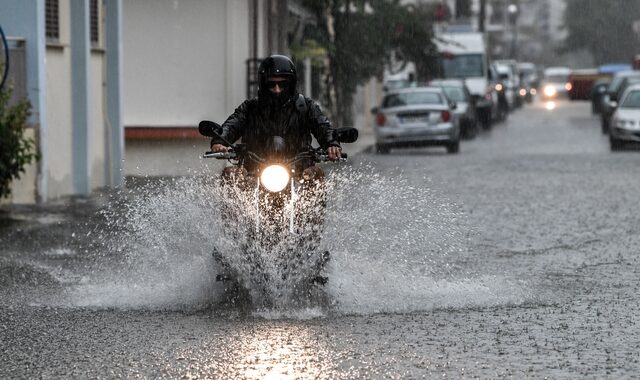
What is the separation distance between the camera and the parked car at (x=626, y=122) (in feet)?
109

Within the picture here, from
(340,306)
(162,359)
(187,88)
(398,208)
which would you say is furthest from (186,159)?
(162,359)

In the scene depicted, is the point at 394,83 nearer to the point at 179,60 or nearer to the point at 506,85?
the point at 506,85

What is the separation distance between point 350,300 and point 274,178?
1.11 metres

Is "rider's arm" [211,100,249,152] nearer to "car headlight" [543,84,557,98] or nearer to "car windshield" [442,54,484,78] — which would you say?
"car windshield" [442,54,484,78]

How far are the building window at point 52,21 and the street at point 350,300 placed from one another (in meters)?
2.76

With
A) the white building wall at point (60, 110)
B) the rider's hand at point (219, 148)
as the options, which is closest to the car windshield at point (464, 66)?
the white building wall at point (60, 110)

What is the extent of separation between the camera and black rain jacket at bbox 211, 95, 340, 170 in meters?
9.59

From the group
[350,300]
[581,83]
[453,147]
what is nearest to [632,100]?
[453,147]

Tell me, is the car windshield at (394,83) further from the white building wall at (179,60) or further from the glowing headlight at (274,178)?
the glowing headlight at (274,178)

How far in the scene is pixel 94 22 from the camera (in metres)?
21.5

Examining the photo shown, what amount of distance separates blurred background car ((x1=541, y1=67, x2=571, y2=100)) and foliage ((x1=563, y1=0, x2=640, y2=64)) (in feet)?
56.6

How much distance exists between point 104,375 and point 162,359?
0.49 m

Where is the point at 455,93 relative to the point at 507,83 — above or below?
above

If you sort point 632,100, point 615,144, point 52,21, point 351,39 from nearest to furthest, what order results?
point 52,21 < point 615,144 < point 632,100 < point 351,39
